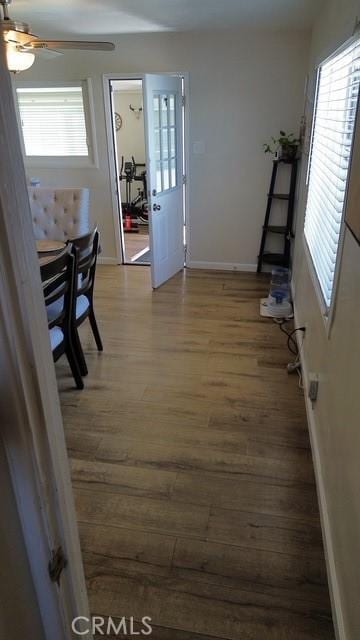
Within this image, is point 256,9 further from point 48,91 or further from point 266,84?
point 48,91

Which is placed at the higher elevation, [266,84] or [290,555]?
[266,84]

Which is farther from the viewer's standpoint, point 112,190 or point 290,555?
point 112,190

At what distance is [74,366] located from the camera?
2760mm

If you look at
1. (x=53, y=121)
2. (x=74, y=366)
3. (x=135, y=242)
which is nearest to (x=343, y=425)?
(x=74, y=366)

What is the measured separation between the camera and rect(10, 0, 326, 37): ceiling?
10.2 ft

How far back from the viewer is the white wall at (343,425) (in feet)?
4.31

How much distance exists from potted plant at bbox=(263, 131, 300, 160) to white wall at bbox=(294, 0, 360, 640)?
1936 mm

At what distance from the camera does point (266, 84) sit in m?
4.29

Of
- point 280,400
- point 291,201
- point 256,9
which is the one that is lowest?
point 280,400

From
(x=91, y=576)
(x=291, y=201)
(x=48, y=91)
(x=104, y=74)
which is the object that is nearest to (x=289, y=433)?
(x=91, y=576)

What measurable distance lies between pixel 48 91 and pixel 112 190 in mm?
1236

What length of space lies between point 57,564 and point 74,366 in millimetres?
1991

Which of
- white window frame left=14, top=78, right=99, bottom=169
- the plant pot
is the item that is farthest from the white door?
the plant pot

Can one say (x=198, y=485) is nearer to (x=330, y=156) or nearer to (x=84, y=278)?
(x=84, y=278)
